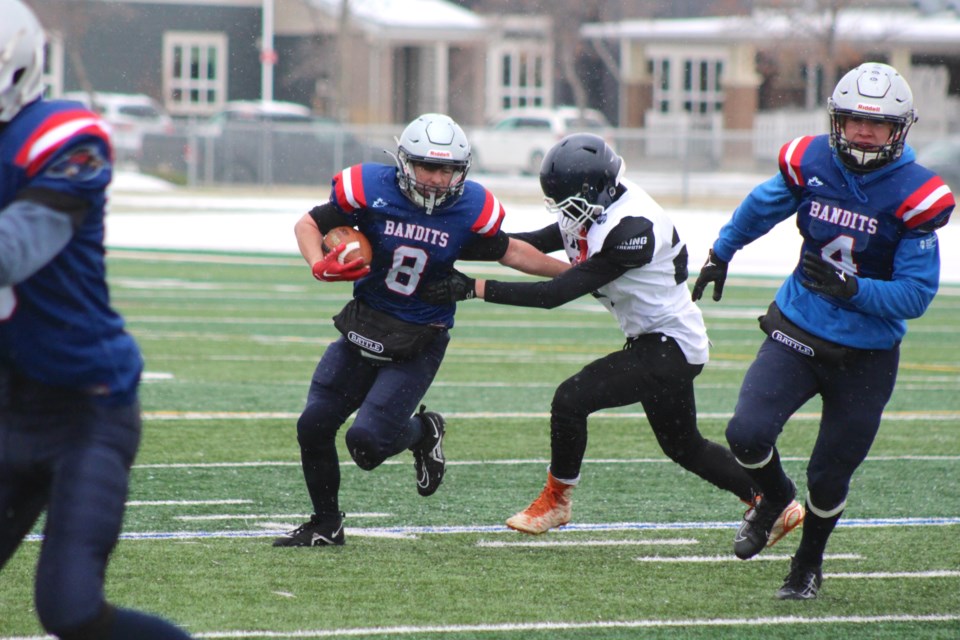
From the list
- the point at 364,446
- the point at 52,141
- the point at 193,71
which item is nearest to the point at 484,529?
the point at 364,446

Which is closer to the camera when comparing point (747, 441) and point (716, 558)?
point (747, 441)

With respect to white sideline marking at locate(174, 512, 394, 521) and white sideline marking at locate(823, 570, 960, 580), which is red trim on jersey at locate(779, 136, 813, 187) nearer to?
white sideline marking at locate(823, 570, 960, 580)

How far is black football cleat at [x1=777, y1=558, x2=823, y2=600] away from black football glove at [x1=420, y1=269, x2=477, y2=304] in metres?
1.41

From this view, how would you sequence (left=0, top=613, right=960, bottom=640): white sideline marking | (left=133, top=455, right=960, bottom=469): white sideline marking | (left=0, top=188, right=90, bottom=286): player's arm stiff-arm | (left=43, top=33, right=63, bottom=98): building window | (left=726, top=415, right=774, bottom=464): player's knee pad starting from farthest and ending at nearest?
1. (left=43, top=33, right=63, bottom=98): building window
2. (left=133, top=455, right=960, bottom=469): white sideline marking
3. (left=726, top=415, right=774, bottom=464): player's knee pad
4. (left=0, top=613, right=960, bottom=640): white sideline marking
5. (left=0, top=188, right=90, bottom=286): player's arm stiff-arm

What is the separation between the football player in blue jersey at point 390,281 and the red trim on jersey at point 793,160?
3.11ft

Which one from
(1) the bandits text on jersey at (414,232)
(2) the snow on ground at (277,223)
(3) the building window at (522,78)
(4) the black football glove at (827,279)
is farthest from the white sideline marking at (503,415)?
(3) the building window at (522,78)

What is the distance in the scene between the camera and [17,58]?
306 cm

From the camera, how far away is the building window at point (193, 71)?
127 feet

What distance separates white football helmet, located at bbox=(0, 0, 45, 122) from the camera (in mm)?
3049

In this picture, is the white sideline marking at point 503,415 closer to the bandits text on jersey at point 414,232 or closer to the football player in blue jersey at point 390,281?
the football player in blue jersey at point 390,281

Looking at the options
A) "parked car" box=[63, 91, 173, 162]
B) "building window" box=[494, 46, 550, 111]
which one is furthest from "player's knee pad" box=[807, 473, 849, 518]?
"building window" box=[494, 46, 550, 111]

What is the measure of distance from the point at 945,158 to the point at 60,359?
22.8 m

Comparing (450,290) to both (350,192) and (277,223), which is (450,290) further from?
(277,223)

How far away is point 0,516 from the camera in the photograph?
3.22 meters
